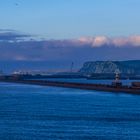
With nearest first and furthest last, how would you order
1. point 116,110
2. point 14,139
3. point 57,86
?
point 14,139 → point 116,110 → point 57,86

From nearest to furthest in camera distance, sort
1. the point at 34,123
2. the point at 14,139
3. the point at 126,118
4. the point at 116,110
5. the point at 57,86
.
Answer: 1. the point at 14,139
2. the point at 34,123
3. the point at 126,118
4. the point at 116,110
5. the point at 57,86

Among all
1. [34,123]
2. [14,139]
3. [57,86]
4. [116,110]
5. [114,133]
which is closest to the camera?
[14,139]

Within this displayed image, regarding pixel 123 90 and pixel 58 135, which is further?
pixel 123 90

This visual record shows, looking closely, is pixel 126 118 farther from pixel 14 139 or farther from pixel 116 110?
pixel 14 139

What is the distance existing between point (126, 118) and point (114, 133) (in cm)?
1090

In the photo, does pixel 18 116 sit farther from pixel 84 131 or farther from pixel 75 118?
pixel 84 131

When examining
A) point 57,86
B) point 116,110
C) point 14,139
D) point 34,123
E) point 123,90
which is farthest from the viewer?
point 57,86

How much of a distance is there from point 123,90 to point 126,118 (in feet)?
151

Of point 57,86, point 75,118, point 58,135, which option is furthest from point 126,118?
point 57,86

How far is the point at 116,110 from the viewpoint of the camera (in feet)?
211

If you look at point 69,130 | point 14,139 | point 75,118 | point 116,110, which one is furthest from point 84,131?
point 116,110

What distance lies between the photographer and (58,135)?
138 feet

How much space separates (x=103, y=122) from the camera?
50438 millimetres

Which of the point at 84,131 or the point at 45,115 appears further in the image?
the point at 45,115
